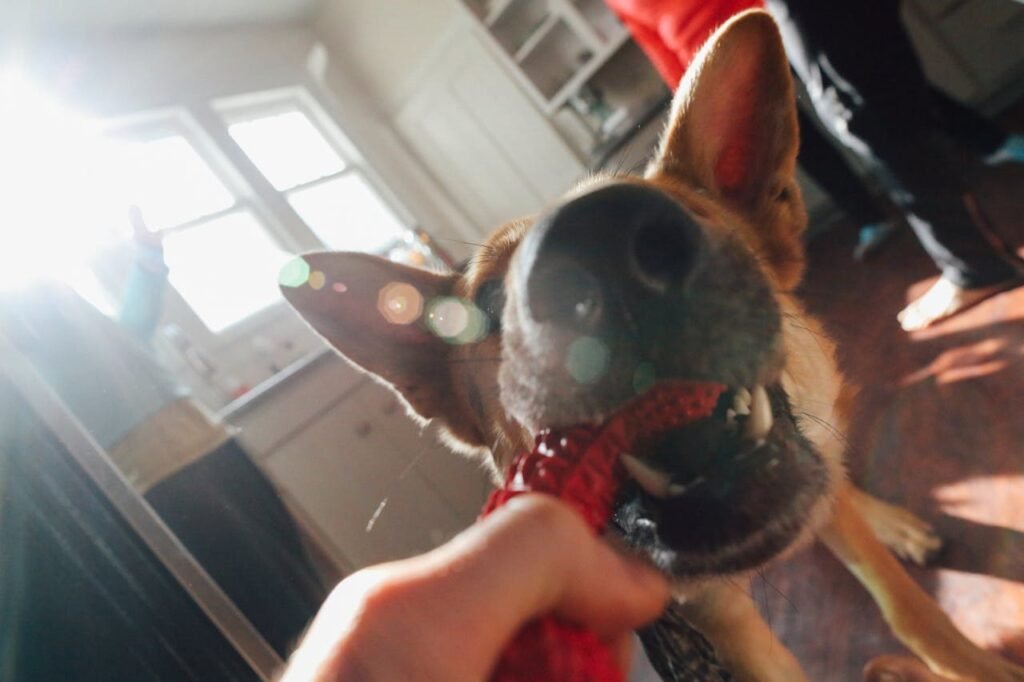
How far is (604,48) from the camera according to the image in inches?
191

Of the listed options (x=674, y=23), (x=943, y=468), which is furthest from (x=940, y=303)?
(x=674, y=23)

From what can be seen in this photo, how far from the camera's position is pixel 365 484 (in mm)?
2840

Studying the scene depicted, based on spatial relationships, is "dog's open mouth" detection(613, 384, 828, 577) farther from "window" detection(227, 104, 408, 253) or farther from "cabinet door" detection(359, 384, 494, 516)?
"window" detection(227, 104, 408, 253)

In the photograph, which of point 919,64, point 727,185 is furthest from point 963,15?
point 727,185

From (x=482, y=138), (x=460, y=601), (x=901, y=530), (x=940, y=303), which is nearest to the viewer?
(x=460, y=601)

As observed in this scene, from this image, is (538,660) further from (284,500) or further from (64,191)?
(64,191)

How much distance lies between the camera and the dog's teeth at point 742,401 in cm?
80

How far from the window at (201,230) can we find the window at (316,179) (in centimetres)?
42

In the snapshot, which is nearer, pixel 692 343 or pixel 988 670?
pixel 692 343

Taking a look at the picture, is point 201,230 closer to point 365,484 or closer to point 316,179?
point 316,179

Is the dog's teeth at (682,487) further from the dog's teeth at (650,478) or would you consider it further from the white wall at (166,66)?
the white wall at (166,66)

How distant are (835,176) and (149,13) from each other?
4843 mm

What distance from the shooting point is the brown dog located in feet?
2.34

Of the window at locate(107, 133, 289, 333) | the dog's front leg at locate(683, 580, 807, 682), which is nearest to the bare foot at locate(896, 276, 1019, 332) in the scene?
the dog's front leg at locate(683, 580, 807, 682)
